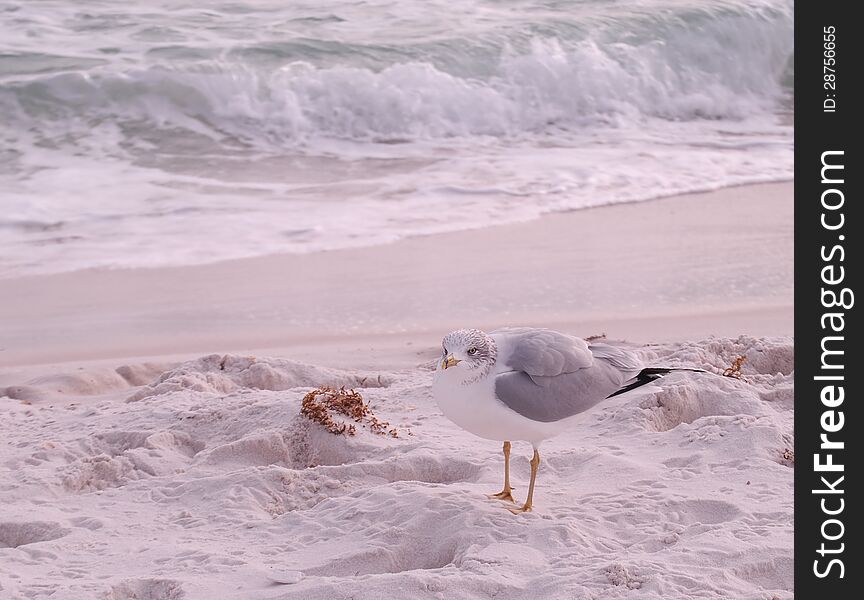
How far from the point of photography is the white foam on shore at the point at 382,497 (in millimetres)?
3043

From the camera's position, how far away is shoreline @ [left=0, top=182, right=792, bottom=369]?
5.81 meters

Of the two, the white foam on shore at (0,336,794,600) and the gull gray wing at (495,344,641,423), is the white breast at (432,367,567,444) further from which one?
the white foam on shore at (0,336,794,600)

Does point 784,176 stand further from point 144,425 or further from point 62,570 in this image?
point 62,570

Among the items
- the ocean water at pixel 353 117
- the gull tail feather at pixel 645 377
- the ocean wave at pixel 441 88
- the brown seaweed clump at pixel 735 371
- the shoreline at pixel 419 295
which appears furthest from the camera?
the ocean wave at pixel 441 88

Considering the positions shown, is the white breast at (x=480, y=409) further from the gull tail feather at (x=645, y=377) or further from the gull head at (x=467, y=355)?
the gull tail feather at (x=645, y=377)

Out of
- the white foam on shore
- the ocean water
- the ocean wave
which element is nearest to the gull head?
the white foam on shore

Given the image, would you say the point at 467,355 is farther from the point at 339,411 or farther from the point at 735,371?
the point at 735,371

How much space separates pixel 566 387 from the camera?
336 cm

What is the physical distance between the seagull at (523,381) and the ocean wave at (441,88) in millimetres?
7644

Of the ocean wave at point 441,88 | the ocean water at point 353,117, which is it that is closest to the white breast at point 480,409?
the ocean water at point 353,117

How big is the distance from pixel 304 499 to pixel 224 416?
79 cm

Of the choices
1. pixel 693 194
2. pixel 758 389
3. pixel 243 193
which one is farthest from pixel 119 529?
pixel 693 194
